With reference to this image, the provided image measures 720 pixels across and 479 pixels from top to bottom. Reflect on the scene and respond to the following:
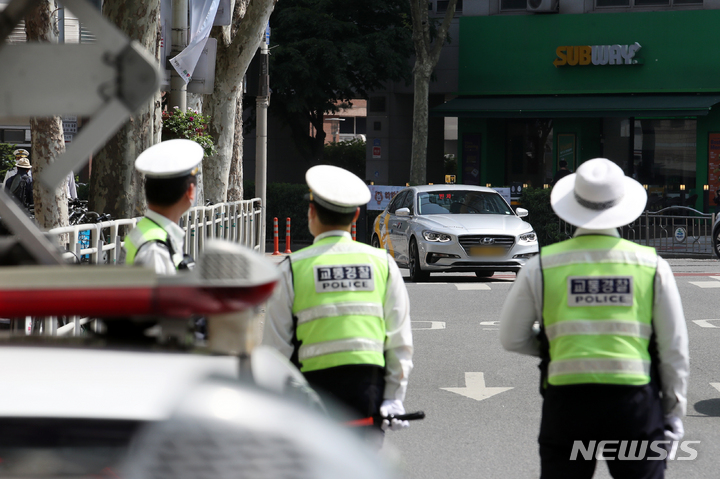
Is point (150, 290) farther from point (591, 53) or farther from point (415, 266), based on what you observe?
point (591, 53)

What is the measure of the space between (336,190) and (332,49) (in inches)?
949

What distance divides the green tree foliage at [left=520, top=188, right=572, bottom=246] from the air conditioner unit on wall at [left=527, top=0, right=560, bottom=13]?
801 cm

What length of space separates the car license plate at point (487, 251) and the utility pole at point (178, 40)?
4822mm

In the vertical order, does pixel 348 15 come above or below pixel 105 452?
above

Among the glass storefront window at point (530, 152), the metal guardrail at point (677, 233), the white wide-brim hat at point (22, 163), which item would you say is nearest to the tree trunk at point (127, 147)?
the white wide-brim hat at point (22, 163)

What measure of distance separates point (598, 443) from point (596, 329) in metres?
0.39

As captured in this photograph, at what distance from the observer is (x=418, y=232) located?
48.0 ft

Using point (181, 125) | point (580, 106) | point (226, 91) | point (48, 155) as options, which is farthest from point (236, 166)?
point (580, 106)

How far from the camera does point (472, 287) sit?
45.8 feet

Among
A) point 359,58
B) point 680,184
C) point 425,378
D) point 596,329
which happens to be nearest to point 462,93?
point 359,58

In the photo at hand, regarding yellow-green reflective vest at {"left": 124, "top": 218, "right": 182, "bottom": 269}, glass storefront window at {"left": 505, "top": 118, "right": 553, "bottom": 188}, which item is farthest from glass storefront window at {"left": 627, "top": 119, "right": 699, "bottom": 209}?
yellow-green reflective vest at {"left": 124, "top": 218, "right": 182, "bottom": 269}

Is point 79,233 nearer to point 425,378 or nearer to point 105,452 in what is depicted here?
point 425,378

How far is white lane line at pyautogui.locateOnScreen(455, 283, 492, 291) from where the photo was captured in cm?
1371

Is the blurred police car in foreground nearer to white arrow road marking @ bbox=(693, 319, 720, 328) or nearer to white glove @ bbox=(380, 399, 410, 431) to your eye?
white glove @ bbox=(380, 399, 410, 431)
